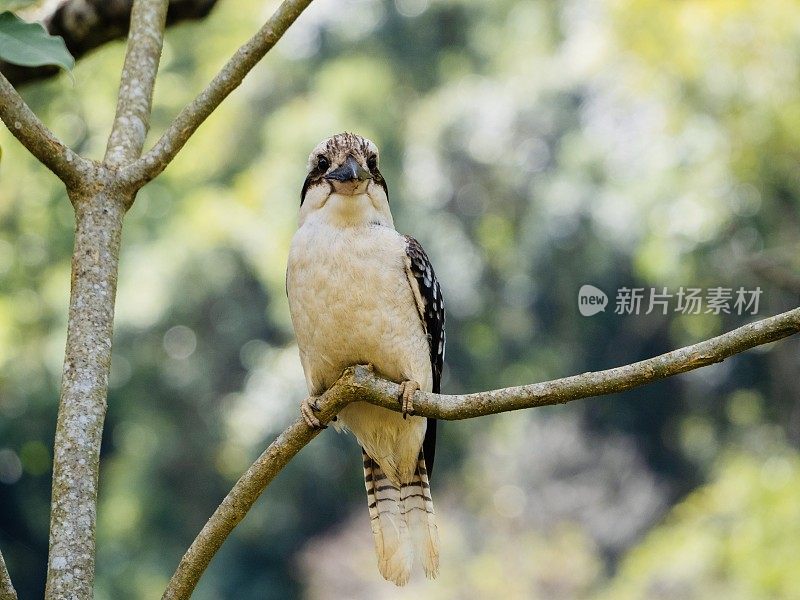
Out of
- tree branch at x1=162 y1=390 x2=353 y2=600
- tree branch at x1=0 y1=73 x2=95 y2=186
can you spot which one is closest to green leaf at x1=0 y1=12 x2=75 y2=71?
tree branch at x1=0 y1=73 x2=95 y2=186

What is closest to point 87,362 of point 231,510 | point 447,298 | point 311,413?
point 231,510

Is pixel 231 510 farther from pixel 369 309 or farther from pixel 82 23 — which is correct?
pixel 82 23

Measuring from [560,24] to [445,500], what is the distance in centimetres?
619

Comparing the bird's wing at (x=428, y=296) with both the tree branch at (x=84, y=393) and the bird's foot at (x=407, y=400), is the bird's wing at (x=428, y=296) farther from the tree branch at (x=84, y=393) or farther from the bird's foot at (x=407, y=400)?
the tree branch at (x=84, y=393)

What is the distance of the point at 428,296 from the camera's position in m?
2.71

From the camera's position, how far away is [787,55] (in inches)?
281

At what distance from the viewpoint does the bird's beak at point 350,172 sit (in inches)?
102

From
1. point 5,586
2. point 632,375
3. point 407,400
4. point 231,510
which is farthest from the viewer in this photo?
point 407,400

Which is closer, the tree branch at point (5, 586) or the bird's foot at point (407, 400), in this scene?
the tree branch at point (5, 586)

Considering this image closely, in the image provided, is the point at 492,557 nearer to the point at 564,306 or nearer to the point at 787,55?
the point at 564,306

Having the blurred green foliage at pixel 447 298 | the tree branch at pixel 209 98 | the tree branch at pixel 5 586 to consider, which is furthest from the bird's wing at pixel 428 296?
the blurred green foliage at pixel 447 298

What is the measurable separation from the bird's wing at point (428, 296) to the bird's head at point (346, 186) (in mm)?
113

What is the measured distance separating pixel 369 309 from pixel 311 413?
44 cm

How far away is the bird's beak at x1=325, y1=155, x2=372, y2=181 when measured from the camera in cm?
259
